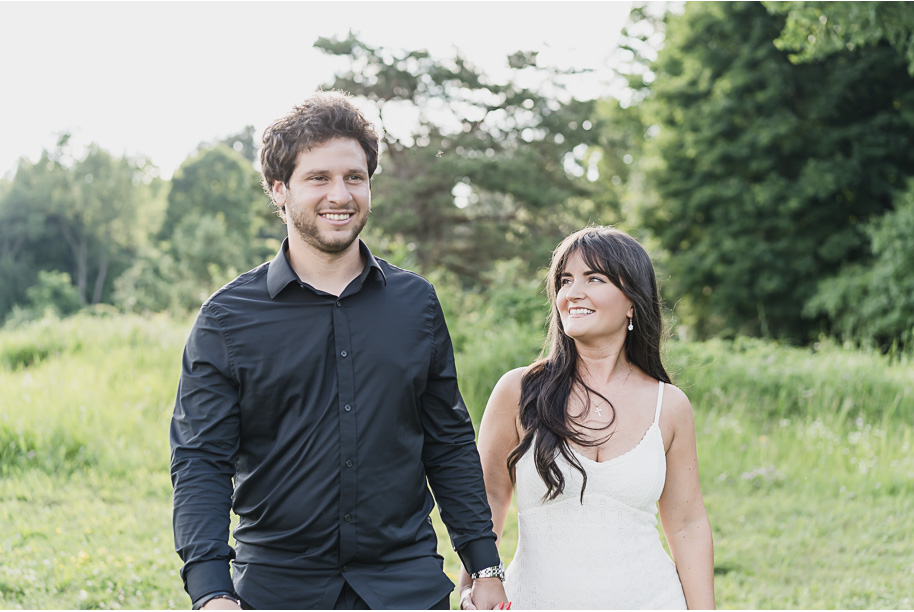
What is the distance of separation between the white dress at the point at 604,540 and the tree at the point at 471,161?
2298cm

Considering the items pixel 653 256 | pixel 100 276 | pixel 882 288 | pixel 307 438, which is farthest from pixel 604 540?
pixel 100 276

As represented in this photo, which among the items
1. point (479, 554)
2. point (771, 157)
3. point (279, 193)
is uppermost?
point (771, 157)

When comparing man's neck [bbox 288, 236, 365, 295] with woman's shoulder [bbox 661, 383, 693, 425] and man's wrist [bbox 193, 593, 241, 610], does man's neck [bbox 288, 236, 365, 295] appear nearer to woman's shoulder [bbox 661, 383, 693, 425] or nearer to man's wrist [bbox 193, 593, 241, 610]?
man's wrist [bbox 193, 593, 241, 610]

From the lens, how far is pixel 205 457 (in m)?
2.14

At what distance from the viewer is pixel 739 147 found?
22.6m

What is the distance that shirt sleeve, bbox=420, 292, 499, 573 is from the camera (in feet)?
8.28

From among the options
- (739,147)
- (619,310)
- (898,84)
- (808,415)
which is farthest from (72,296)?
(619,310)

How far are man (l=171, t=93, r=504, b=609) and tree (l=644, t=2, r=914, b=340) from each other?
69.4 ft

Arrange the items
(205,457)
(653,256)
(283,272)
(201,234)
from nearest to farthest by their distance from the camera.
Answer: (205,457)
(283,272)
(653,256)
(201,234)

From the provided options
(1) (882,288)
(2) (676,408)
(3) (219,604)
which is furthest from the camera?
(1) (882,288)

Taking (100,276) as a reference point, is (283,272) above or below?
above

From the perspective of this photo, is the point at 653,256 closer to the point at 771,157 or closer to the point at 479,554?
the point at 771,157

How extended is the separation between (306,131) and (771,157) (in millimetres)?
22607

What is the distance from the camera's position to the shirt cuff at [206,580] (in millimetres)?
1970
